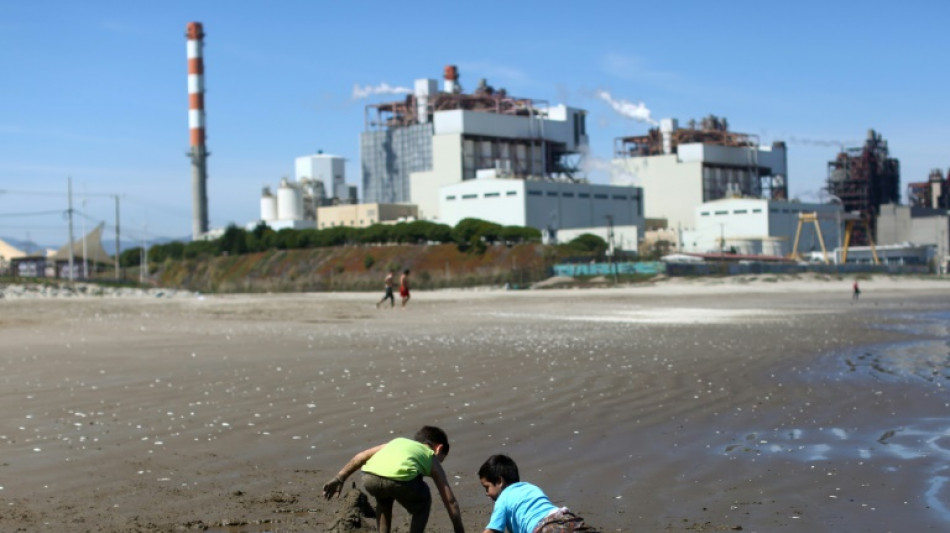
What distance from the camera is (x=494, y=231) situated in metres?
93.8

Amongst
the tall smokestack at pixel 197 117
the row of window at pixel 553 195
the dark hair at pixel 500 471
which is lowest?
the dark hair at pixel 500 471

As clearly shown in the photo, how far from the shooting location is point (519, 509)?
6250 millimetres

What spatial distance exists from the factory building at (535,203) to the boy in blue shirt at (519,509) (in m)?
91.7

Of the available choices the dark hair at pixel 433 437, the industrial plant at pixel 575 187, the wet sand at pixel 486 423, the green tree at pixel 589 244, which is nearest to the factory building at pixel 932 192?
the industrial plant at pixel 575 187

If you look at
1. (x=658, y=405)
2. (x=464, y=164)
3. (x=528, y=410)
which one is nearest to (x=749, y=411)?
(x=658, y=405)

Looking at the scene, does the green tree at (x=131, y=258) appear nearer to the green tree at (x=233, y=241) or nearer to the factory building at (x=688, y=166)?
the green tree at (x=233, y=241)

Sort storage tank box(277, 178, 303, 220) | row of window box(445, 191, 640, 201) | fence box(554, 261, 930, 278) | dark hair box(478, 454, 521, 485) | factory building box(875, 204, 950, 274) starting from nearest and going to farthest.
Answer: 1. dark hair box(478, 454, 521, 485)
2. fence box(554, 261, 930, 278)
3. row of window box(445, 191, 640, 201)
4. factory building box(875, 204, 950, 274)
5. storage tank box(277, 178, 303, 220)

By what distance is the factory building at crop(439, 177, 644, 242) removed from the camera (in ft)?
339

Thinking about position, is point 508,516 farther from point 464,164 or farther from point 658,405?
point 464,164

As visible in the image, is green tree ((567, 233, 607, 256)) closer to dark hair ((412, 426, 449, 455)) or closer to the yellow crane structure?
the yellow crane structure

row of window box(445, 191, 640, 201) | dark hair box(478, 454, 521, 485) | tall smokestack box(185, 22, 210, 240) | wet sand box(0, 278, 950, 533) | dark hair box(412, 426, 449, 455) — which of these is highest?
tall smokestack box(185, 22, 210, 240)

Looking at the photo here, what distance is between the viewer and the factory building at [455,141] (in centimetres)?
11625

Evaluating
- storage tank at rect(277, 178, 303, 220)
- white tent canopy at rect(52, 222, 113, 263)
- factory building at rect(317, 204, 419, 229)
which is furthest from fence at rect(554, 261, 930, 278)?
white tent canopy at rect(52, 222, 113, 263)

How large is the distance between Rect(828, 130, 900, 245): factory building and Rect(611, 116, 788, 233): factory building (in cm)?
954
